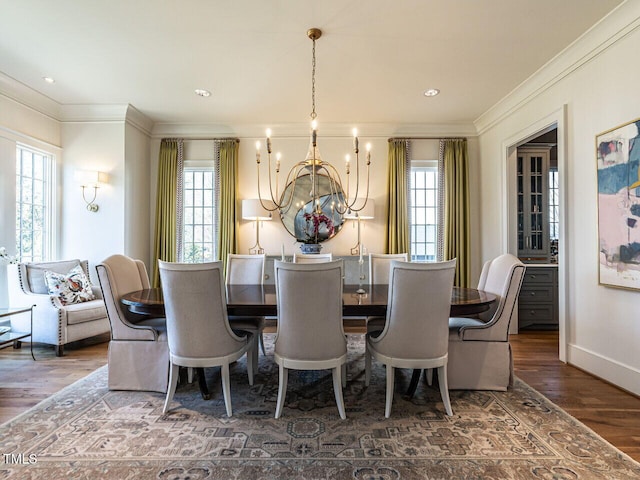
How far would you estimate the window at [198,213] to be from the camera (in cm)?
495

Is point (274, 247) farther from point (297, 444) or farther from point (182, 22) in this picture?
point (297, 444)

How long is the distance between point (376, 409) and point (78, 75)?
4.35 m

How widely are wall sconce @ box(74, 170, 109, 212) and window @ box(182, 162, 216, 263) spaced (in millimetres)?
1094

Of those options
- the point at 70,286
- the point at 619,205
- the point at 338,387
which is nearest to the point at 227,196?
the point at 70,286

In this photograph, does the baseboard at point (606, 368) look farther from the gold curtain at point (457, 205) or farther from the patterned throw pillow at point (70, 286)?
the patterned throw pillow at point (70, 286)

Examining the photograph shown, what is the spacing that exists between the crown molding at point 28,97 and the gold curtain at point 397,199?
4.53 metres

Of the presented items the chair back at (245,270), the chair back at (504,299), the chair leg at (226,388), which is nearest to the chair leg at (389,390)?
the chair back at (504,299)

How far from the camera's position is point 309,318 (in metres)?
1.97

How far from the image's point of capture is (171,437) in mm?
1888

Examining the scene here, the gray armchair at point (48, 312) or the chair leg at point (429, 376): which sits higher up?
the gray armchair at point (48, 312)

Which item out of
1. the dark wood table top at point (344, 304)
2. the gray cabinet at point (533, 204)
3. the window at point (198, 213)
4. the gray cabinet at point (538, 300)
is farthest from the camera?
the window at point (198, 213)

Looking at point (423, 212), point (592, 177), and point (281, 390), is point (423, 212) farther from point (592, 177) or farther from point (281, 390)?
point (281, 390)

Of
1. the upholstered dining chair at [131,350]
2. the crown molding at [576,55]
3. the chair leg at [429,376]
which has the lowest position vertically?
the chair leg at [429,376]

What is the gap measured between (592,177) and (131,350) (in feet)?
13.3
